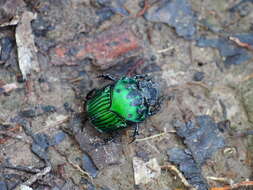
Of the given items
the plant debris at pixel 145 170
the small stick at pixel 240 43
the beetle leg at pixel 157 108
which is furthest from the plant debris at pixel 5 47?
the small stick at pixel 240 43

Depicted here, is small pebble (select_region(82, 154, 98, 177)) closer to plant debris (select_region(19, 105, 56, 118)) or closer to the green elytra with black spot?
the green elytra with black spot

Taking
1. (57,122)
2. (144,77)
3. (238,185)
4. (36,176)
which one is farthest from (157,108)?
(36,176)

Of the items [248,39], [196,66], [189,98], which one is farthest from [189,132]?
[248,39]

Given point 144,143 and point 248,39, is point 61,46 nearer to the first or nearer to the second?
point 144,143

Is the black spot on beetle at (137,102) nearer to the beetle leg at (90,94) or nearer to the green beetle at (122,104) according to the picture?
the green beetle at (122,104)

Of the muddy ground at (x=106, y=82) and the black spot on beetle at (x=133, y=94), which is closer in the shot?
the black spot on beetle at (x=133, y=94)

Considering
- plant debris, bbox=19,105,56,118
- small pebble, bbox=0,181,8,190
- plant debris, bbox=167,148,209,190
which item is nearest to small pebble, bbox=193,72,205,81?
plant debris, bbox=167,148,209,190

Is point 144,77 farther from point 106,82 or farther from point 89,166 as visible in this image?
point 89,166
